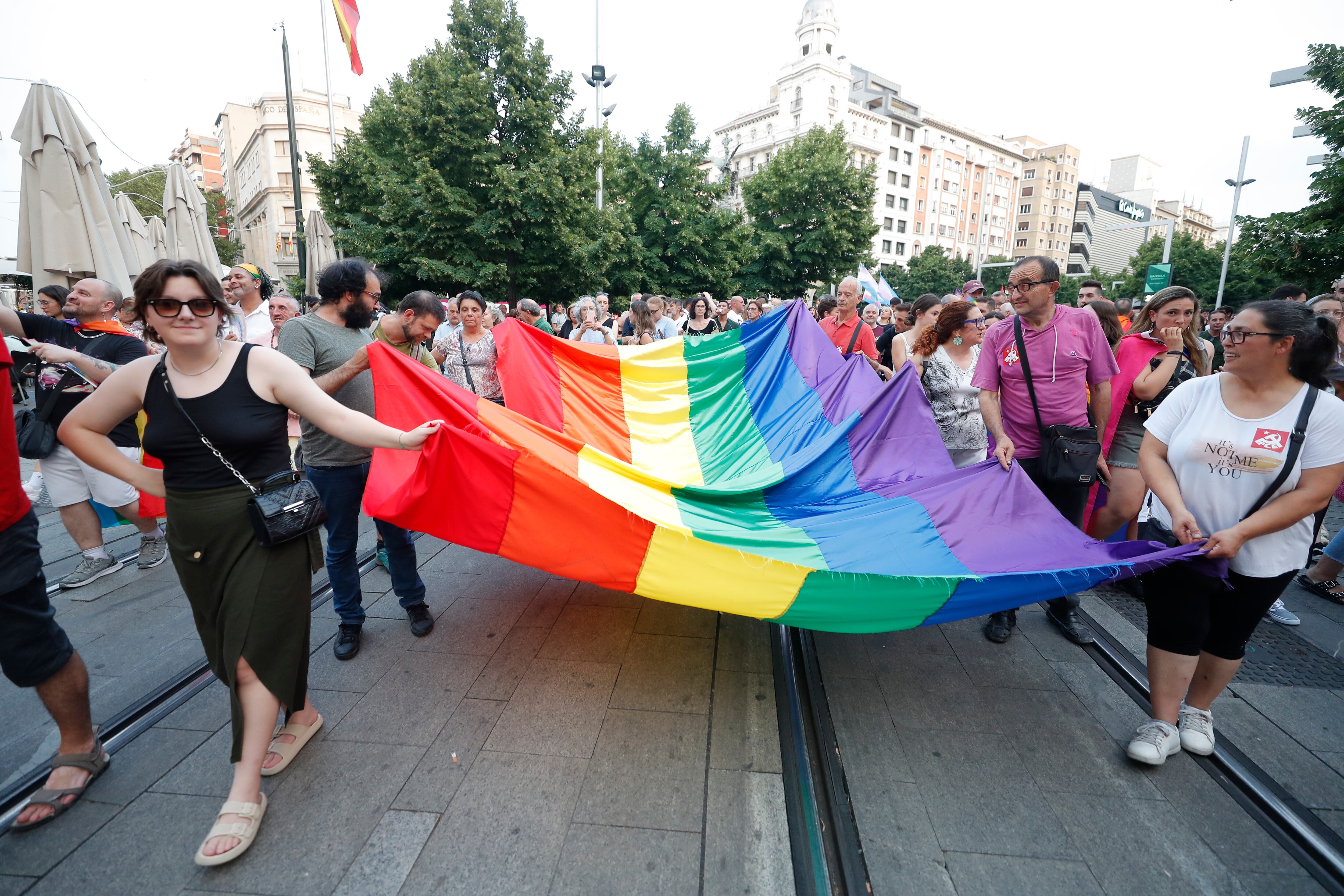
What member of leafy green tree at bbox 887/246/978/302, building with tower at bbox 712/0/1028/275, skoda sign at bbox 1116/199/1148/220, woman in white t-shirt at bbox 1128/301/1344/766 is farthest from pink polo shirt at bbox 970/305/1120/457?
skoda sign at bbox 1116/199/1148/220

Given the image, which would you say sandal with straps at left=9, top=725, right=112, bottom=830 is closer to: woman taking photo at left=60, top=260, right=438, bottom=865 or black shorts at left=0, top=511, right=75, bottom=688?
black shorts at left=0, top=511, right=75, bottom=688

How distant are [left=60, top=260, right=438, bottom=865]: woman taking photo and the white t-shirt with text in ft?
10.9

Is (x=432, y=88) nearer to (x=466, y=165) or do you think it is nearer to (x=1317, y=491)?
(x=466, y=165)

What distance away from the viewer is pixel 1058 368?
3549 millimetres

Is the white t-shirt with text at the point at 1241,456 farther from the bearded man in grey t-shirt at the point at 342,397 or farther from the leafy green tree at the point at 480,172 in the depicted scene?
the leafy green tree at the point at 480,172

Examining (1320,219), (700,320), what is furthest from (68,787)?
(1320,219)

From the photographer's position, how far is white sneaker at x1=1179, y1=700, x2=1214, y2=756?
8.66 ft

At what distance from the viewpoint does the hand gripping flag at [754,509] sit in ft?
8.55

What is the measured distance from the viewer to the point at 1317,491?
2273mm

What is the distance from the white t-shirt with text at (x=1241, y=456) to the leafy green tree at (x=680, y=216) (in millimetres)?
19577

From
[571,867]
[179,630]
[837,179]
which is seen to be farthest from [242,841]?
[837,179]

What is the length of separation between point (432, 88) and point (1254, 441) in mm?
15822

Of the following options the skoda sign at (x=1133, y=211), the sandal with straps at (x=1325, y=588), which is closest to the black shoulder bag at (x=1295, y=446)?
the sandal with straps at (x=1325, y=588)

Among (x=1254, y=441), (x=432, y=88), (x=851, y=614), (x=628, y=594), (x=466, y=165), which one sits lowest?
(x=628, y=594)
